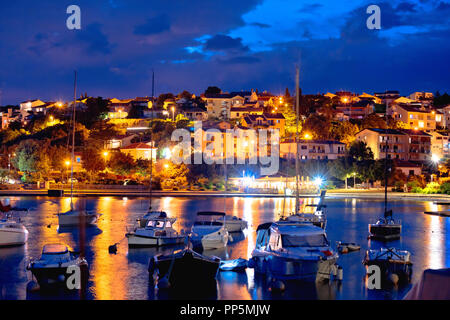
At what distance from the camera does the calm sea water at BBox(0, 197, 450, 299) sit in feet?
60.1

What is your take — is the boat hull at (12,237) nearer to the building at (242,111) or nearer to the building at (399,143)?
the building at (399,143)

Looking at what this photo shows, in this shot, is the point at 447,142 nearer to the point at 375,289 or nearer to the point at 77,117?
the point at 77,117

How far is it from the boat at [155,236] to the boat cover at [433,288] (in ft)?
67.0

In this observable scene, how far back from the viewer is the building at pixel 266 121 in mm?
89375

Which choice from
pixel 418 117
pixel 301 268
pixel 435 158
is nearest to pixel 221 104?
pixel 418 117

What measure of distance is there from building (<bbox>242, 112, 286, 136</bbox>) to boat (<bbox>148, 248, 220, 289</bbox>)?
231 feet

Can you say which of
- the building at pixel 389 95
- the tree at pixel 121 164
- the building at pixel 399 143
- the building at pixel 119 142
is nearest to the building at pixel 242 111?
the building at pixel 399 143

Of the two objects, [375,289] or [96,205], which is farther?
[96,205]

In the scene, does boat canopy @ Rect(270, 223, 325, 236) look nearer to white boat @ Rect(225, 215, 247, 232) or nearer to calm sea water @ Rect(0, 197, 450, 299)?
calm sea water @ Rect(0, 197, 450, 299)

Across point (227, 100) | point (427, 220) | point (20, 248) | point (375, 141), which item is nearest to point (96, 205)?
point (20, 248)

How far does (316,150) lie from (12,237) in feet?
199

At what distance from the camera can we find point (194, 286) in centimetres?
1852

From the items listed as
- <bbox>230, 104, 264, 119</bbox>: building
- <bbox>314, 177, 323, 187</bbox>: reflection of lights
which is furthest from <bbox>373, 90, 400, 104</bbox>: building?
<bbox>314, 177, 323, 187</bbox>: reflection of lights

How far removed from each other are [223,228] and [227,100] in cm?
8071
